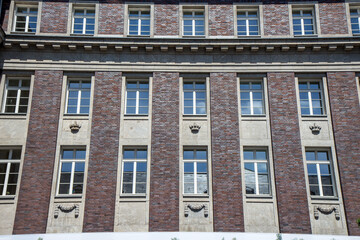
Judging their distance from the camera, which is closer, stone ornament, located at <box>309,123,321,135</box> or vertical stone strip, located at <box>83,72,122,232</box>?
vertical stone strip, located at <box>83,72,122,232</box>

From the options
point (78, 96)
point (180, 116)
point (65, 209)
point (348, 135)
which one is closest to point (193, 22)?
point (180, 116)

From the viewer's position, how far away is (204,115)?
16812 millimetres

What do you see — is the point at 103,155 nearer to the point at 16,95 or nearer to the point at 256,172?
the point at 16,95

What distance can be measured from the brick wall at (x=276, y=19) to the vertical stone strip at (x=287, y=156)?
87.6 inches

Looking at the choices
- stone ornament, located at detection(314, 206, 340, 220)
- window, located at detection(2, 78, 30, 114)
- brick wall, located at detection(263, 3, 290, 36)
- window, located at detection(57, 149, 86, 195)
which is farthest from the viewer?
brick wall, located at detection(263, 3, 290, 36)

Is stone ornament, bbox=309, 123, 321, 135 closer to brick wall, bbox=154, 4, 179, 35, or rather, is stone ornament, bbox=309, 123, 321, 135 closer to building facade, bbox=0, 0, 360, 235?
building facade, bbox=0, 0, 360, 235

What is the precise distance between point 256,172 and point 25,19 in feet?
42.9

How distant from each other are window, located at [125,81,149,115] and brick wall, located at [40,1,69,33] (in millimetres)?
4205

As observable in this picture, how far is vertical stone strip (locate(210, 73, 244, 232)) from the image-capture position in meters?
15.2

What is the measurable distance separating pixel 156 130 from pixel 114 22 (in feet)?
19.0

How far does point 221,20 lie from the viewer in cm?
1828

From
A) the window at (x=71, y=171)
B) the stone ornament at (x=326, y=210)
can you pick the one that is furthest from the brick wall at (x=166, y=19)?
the stone ornament at (x=326, y=210)

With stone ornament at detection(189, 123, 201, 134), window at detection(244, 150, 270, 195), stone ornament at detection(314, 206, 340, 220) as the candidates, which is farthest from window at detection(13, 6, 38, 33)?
stone ornament at detection(314, 206, 340, 220)

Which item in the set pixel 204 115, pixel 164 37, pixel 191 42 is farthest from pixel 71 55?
pixel 204 115
